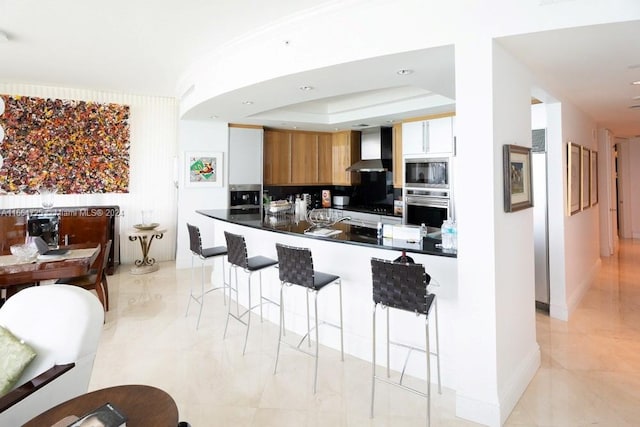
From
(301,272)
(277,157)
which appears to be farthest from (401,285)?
(277,157)

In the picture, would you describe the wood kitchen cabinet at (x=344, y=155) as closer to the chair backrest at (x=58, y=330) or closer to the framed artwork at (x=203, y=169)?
the framed artwork at (x=203, y=169)

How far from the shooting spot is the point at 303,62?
294cm

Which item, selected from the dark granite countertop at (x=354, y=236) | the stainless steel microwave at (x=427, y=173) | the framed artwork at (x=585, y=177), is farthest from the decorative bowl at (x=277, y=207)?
the framed artwork at (x=585, y=177)

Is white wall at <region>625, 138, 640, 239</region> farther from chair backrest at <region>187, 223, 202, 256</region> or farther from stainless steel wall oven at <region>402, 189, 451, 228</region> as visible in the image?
chair backrest at <region>187, 223, 202, 256</region>

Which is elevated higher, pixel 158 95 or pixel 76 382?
pixel 158 95

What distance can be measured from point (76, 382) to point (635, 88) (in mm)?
4899

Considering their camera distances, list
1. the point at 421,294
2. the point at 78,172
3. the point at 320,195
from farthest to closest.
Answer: the point at 320,195
the point at 78,172
the point at 421,294

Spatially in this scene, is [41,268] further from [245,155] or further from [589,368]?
[589,368]

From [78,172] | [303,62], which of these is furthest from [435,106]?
[78,172]

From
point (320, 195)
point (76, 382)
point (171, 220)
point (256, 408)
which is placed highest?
point (320, 195)

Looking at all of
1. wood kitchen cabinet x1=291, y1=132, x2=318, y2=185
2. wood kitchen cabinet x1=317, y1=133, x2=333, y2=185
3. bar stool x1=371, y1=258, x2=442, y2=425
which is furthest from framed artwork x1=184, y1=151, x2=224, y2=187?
bar stool x1=371, y1=258, x2=442, y2=425

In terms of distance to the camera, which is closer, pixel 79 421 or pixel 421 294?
pixel 79 421

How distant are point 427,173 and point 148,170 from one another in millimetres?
4610

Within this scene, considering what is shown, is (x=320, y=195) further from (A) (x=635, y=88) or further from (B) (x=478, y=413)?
(B) (x=478, y=413)
